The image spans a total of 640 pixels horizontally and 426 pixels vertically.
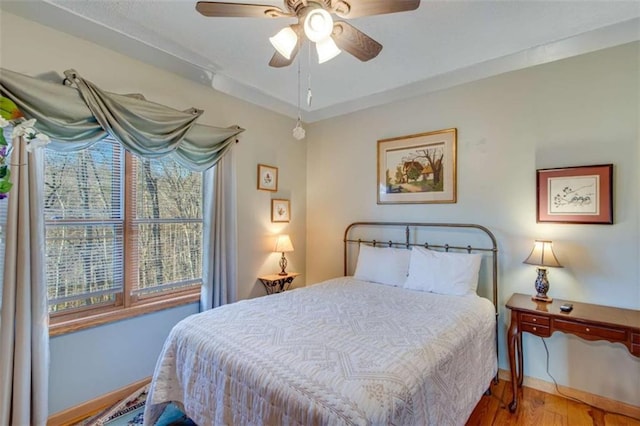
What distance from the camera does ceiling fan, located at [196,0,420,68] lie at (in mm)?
1434

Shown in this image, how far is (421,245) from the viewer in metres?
3.04

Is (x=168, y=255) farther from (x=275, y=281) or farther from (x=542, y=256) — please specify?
(x=542, y=256)

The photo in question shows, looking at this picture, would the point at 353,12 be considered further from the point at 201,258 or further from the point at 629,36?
the point at 201,258

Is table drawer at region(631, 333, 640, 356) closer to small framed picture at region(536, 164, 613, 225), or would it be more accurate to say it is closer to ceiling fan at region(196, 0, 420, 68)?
small framed picture at region(536, 164, 613, 225)

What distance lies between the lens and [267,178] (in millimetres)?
3428

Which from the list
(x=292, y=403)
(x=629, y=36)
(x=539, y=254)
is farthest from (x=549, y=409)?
(x=629, y=36)

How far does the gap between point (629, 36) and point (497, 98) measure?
838mm

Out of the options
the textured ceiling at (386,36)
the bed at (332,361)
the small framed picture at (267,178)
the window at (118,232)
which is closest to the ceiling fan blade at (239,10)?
the textured ceiling at (386,36)

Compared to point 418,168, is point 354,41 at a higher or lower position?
higher

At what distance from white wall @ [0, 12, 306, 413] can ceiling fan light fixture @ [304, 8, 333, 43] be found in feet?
5.39

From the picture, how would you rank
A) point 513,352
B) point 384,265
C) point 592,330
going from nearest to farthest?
1. point 592,330
2. point 513,352
3. point 384,265

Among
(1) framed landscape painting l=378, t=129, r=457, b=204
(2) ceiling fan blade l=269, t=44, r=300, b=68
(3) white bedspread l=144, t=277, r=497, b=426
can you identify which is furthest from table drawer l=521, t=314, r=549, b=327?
(2) ceiling fan blade l=269, t=44, r=300, b=68

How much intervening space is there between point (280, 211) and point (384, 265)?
4.60ft

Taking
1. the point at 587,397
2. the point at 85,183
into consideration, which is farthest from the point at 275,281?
the point at 587,397
